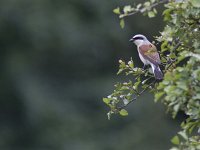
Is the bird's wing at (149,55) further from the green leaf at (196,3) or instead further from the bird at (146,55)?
the green leaf at (196,3)

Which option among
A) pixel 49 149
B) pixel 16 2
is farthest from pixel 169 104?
pixel 16 2

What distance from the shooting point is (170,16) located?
450 cm

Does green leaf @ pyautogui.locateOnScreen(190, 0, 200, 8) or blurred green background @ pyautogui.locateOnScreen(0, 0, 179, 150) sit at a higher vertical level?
blurred green background @ pyautogui.locateOnScreen(0, 0, 179, 150)

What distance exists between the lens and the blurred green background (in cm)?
1989

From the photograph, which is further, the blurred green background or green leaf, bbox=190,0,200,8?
the blurred green background

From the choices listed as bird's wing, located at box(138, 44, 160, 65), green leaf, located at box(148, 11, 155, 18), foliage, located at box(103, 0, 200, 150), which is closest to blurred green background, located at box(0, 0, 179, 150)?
bird's wing, located at box(138, 44, 160, 65)

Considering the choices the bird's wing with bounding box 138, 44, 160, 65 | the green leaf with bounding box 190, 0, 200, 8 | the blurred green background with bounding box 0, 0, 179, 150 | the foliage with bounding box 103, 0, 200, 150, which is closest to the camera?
the foliage with bounding box 103, 0, 200, 150

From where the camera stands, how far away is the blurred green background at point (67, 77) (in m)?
19.9

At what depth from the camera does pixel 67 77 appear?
69.1 ft

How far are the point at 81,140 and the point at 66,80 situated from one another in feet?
6.60

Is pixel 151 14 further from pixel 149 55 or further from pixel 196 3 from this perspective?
pixel 149 55

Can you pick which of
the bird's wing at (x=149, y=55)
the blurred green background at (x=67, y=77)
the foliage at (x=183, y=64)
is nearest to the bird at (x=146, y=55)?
the bird's wing at (x=149, y=55)

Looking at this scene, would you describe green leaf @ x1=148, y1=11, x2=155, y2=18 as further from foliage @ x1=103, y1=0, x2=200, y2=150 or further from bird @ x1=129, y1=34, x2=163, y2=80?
bird @ x1=129, y1=34, x2=163, y2=80

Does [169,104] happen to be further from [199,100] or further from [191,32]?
[191,32]
